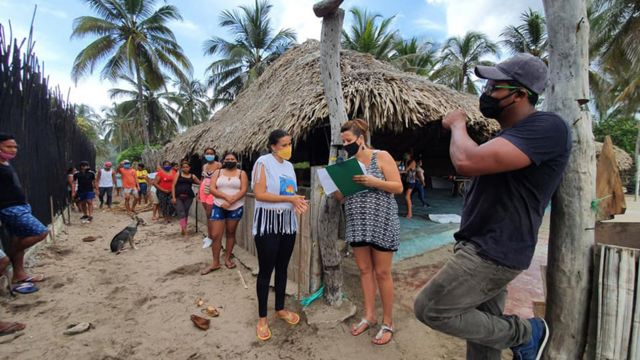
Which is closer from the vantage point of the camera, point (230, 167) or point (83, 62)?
point (230, 167)

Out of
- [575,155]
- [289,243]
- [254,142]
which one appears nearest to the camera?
[575,155]

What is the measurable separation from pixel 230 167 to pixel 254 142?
2.05 metres

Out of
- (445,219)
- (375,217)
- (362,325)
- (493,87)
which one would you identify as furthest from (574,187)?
(445,219)

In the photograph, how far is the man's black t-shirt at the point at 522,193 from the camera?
1279 mm

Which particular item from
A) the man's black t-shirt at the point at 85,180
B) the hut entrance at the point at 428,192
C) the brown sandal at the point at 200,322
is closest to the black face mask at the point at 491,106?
the brown sandal at the point at 200,322

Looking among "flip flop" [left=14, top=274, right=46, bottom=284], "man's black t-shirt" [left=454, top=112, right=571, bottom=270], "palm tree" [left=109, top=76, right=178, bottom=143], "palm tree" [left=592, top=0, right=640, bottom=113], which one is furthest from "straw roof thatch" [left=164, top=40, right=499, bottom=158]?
"palm tree" [left=109, top=76, right=178, bottom=143]

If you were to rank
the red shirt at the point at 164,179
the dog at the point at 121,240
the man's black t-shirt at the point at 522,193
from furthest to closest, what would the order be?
the red shirt at the point at 164,179 → the dog at the point at 121,240 → the man's black t-shirt at the point at 522,193

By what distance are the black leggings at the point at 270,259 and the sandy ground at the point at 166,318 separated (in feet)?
1.20

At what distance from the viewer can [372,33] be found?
55.0ft

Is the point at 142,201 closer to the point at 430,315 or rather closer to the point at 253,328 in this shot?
the point at 253,328

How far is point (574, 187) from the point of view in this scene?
1559 millimetres

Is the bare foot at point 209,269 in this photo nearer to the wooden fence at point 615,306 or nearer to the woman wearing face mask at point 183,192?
the woman wearing face mask at point 183,192

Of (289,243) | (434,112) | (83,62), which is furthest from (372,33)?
(289,243)

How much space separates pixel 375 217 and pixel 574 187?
1208mm
